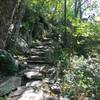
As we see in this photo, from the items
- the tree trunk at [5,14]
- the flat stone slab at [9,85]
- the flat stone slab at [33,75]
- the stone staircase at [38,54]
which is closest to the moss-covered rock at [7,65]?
the flat stone slab at [9,85]

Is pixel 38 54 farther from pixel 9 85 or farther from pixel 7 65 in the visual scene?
pixel 9 85

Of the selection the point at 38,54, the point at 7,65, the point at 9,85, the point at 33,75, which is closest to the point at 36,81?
the point at 33,75

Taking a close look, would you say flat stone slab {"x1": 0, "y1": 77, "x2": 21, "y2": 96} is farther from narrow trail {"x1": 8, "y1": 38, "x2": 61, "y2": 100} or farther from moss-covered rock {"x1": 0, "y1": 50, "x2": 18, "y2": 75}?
moss-covered rock {"x1": 0, "y1": 50, "x2": 18, "y2": 75}

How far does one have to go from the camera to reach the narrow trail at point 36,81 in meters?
5.87

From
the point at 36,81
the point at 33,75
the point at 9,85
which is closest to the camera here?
the point at 9,85

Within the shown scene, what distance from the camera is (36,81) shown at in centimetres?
723

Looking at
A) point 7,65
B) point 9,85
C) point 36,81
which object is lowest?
point 36,81

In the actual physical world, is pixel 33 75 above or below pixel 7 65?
below

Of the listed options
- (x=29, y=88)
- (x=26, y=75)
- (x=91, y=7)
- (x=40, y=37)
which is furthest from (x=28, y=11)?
(x=91, y=7)

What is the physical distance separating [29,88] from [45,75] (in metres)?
1.84

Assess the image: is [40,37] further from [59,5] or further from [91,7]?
[91,7]

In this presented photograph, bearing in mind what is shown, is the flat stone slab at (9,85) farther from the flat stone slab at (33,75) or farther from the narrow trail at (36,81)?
the flat stone slab at (33,75)

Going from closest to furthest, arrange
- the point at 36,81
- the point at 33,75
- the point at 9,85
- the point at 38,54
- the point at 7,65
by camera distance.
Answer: the point at 9,85, the point at 7,65, the point at 36,81, the point at 33,75, the point at 38,54

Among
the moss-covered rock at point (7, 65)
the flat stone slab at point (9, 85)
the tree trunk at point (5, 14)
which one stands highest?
the tree trunk at point (5, 14)
